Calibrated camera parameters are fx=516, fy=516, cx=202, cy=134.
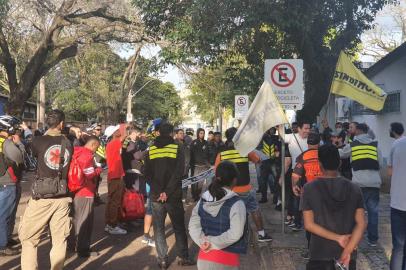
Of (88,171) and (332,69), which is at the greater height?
(332,69)

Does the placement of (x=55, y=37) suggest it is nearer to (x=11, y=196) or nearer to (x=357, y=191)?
(x=11, y=196)

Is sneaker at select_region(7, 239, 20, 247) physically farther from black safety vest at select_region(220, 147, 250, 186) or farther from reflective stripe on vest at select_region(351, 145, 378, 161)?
reflective stripe on vest at select_region(351, 145, 378, 161)

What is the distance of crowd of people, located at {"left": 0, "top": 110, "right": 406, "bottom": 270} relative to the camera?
149 inches

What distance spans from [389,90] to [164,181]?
37.7 ft

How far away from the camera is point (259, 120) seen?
23.2 ft

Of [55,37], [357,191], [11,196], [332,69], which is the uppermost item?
[55,37]

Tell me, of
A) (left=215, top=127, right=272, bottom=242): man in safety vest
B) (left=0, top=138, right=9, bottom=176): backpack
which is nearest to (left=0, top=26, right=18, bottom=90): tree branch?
(left=0, top=138, right=9, bottom=176): backpack

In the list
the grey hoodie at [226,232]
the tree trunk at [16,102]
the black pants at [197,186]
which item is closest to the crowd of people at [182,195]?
the grey hoodie at [226,232]

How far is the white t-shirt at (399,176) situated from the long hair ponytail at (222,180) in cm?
244

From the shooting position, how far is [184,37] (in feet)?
40.6

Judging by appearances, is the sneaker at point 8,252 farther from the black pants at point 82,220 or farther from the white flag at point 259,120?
the white flag at point 259,120

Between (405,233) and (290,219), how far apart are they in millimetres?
3411

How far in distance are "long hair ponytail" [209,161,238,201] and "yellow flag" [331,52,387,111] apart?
605cm

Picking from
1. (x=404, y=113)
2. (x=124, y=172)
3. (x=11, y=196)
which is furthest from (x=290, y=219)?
(x=404, y=113)
